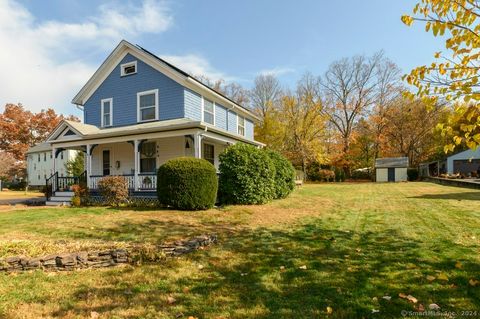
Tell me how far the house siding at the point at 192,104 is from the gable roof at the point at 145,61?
28 cm

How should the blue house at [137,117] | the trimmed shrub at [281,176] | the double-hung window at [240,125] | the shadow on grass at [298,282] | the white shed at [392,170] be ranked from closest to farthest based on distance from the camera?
the shadow on grass at [298,282] < the blue house at [137,117] < the trimmed shrub at [281,176] < the double-hung window at [240,125] < the white shed at [392,170]

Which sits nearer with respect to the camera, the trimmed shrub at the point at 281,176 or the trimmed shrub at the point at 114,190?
the trimmed shrub at the point at 114,190

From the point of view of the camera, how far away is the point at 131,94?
55.2 ft

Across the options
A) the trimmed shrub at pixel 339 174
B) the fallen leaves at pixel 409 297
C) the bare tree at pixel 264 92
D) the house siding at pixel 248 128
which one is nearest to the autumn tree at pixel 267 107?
the bare tree at pixel 264 92

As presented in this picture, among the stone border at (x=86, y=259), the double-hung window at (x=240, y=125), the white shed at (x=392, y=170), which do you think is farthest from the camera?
the white shed at (x=392, y=170)

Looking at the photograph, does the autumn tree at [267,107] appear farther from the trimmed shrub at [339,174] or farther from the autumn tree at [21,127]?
the autumn tree at [21,127]

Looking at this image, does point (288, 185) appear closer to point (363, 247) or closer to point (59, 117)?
point (363, 247)

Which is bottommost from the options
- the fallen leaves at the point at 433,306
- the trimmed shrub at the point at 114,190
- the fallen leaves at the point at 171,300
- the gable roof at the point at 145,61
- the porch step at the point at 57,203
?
the porch step at the point at 57,203

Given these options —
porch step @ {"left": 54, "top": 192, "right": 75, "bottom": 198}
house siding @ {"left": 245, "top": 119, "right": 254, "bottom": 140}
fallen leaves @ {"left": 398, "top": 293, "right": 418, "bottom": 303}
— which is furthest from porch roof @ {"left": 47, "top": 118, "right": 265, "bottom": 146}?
fallen leaves @ {"left": 398, "top": 293, "right": 418, "bottom": 303}

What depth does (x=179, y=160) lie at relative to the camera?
37.7 feet

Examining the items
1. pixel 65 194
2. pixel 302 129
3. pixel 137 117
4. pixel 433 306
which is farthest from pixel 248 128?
pixel 433 306

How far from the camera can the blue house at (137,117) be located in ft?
49.1

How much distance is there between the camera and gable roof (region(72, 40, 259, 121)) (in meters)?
15.5

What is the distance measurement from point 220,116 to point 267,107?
1081 inches
